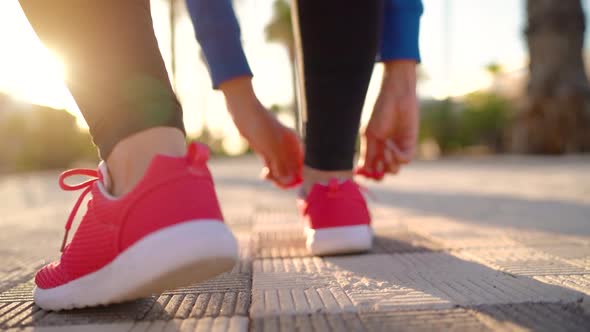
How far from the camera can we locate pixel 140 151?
2.37ft

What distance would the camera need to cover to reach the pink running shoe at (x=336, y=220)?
1126 mm

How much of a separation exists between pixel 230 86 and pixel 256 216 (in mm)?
904

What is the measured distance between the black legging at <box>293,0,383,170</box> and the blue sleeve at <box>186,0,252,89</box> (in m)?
0.14

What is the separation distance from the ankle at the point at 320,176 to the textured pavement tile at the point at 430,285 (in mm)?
236

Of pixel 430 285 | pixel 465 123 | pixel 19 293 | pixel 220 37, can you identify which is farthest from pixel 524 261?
pixel 465 123

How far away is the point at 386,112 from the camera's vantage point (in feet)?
4.15

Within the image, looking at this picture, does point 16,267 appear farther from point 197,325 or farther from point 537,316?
point 537,316

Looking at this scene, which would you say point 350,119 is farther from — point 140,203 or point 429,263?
point 140,203

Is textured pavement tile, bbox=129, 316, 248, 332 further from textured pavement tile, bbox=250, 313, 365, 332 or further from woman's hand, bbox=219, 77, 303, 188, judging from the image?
woman's hand, bbox=219, 77, 303, 188

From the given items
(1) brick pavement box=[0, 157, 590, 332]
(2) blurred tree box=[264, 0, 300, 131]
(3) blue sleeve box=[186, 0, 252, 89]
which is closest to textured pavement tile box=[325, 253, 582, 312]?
(1) brick pavement box=[0, 157, 590, 332]

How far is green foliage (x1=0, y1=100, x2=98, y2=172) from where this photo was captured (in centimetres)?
989

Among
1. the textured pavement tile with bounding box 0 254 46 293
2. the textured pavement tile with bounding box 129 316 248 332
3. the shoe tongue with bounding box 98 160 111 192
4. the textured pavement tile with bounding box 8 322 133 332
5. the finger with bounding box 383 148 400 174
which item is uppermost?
the shoe tongue with bounding box 98 160 111 192

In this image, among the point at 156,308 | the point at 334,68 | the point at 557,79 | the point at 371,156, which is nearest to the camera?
the point at 156,308

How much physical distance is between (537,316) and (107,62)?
2.20ft
